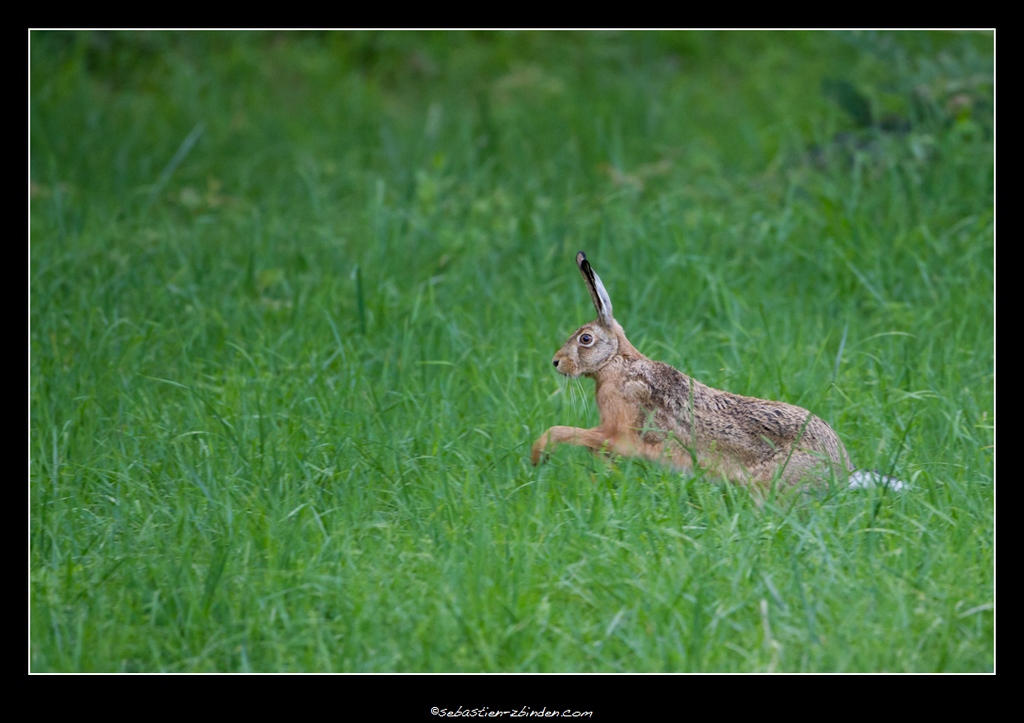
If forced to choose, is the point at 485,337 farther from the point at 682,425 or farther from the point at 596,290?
the point at 682,425

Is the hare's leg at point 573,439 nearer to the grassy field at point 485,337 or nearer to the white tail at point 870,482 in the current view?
the grassy field at point 485,337

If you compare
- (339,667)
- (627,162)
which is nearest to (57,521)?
(339,667)

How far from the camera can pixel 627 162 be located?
9742 millimetres

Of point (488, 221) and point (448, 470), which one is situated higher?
point (488, 221)

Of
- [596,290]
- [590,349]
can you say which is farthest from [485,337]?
[596,290]

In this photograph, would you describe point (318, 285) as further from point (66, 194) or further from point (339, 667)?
point (339, 667)

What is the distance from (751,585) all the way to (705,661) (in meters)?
0.44

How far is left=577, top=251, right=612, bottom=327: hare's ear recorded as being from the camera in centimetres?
512

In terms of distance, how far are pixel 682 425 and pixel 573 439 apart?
0.50 m

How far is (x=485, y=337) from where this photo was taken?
7.10 m

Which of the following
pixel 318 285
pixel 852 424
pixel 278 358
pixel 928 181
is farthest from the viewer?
pixel 928 181

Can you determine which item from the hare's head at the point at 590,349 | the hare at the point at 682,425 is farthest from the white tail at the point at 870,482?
the hare's head at the point at 590,349

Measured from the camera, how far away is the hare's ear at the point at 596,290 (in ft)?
16.8

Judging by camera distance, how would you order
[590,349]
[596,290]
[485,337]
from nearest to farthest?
[596,290] < [590,349] < [485,337]
